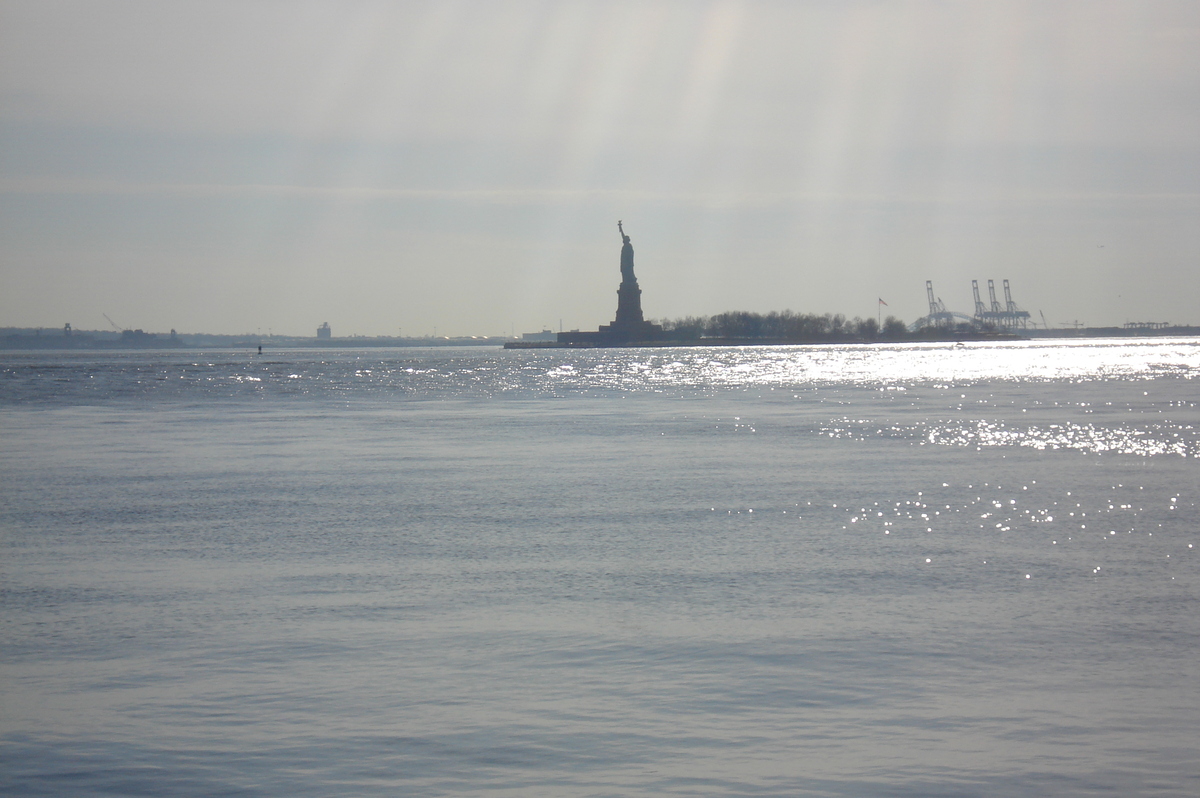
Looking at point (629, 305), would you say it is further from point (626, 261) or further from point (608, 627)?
point (608, 627)

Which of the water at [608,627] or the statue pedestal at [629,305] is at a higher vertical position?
the statue pedestal at [629,305]

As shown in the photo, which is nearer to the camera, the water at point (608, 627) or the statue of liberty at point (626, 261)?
the water at point (608, 627)

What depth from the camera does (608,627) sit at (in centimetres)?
995

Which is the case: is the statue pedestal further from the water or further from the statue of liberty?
the water

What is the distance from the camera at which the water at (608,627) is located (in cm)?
691

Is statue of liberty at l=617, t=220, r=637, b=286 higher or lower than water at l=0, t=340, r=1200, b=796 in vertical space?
higher

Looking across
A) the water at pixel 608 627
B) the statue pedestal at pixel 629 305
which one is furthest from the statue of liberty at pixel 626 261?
the water at pixel 608 627

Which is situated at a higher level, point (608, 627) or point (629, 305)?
point (629, 305)

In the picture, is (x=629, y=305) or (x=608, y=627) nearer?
(x=608, y=627)

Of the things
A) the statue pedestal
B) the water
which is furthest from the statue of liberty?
the water

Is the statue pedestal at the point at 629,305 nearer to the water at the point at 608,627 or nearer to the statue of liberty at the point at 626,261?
the statue of liberty at the point at 626,261

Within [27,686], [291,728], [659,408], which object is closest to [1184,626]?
[291,728]

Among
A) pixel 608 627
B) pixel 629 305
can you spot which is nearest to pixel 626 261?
pixel 629 305

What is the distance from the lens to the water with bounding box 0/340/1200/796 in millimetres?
6910
